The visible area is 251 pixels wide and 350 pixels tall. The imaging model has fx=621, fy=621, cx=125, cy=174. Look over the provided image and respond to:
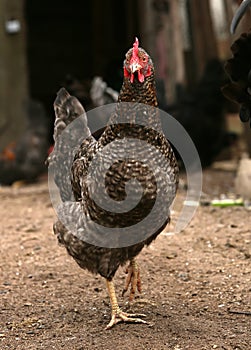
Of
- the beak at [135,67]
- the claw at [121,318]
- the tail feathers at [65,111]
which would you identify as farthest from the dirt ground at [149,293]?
the beak at [135,67]

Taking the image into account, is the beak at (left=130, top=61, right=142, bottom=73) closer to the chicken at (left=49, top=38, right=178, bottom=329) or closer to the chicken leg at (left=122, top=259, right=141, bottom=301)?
the chicken at (left=49, top=38, right=178, bottom=329)

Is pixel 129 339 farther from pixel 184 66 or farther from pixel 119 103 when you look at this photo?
pixel 184 66

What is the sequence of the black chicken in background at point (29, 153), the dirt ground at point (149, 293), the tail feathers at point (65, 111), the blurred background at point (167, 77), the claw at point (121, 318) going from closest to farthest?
the dirt ground at point (149, 293), the claw at point (121, 318), the tail feathers at point (65, 111), the blurred background at point (167, 77), the black chicken in background at point (29, 153)

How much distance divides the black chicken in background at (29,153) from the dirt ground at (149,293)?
2.75m

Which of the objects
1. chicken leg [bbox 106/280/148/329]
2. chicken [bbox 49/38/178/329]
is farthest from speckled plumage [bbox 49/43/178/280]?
chicken leg [bbox 106/280/148/329]

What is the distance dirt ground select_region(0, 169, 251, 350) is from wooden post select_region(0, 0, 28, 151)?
3932mm

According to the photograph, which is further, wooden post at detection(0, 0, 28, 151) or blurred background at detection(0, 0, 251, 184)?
wooden post at detection(0, 0, 28, 151)

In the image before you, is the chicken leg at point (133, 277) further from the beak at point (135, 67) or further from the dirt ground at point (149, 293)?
the beak at point (135, 67)

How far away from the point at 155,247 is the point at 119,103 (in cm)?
190

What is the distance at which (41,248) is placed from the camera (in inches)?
200

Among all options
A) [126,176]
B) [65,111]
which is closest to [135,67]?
[126,176]

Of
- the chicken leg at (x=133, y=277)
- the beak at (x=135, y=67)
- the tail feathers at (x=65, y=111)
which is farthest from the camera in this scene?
the tail feathers at (x=65, y=111)

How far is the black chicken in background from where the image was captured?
8.64m

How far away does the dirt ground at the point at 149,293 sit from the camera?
334 centimetres
